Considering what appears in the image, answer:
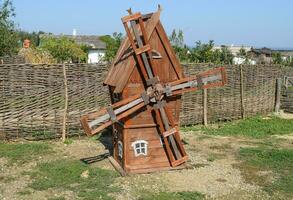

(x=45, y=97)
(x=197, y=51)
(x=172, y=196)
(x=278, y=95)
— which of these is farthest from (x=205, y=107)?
(x=197, y=51)

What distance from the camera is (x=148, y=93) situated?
8.98 meters

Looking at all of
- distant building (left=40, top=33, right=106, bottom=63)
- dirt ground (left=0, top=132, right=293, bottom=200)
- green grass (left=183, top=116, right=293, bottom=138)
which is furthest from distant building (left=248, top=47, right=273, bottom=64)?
dirt ground (left=0, top=132, right=293, bottom=200)

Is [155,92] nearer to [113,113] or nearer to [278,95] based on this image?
[113,113]

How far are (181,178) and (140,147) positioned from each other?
1.04m

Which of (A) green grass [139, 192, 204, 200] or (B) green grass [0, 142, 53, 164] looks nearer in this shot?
(A) green grass [139, 192, 204, 200]

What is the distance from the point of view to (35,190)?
26.9ft

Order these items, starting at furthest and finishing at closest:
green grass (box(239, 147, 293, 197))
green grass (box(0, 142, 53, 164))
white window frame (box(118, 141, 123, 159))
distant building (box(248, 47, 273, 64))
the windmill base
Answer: distant building (box(248, 47, 273, 64)) → green grass (box(0, 142, 53, 164)) → white window frame (box(118, 141, 123, 159)) → the windmill base → green grass (box(239, 147, 293, 197))

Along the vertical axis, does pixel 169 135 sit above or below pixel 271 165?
above

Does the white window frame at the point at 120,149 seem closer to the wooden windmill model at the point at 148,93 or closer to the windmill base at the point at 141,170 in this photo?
the wooden windmill model at the point at 148,93

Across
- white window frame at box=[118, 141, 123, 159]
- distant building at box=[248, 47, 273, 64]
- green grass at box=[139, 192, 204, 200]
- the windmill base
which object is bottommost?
green grass at box=[139, 192, 204, 200]

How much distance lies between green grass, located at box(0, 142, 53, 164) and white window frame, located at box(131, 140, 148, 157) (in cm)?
263

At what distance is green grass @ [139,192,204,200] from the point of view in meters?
7.81

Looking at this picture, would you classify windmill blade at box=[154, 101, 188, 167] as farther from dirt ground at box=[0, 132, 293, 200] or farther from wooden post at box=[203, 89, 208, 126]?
wooden post at box=[203, 89, 208, 126]

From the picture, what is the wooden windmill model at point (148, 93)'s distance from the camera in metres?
8.84
